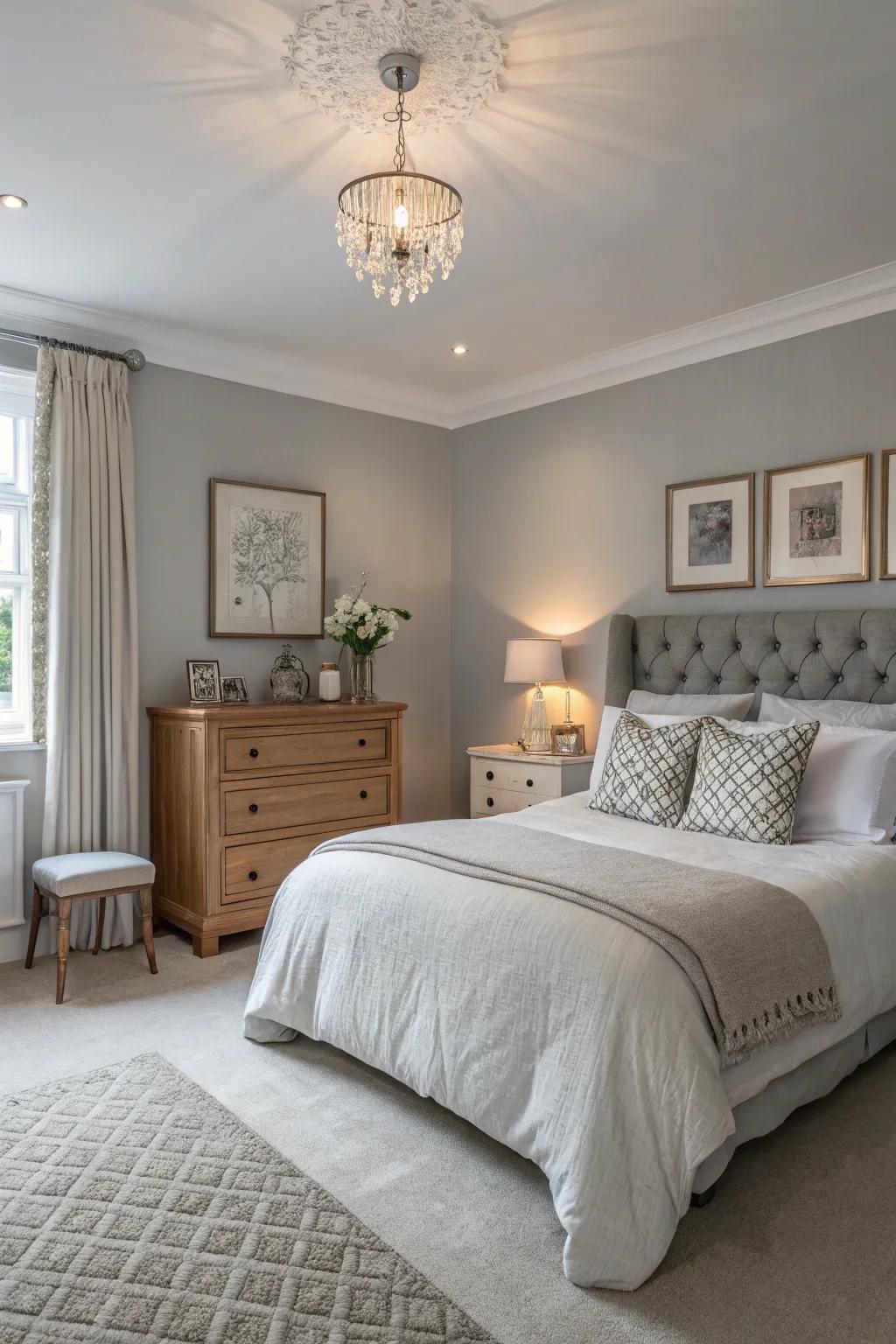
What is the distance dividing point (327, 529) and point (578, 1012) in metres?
3.35

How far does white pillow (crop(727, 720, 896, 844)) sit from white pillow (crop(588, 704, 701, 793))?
569 mm

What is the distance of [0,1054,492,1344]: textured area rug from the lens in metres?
1.73

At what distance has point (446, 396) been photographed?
524cm

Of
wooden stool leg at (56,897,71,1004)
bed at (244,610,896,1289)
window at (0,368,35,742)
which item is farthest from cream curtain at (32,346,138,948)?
bed at (244,610,896,1289)

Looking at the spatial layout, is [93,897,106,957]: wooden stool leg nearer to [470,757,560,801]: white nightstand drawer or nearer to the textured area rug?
the textured area rug

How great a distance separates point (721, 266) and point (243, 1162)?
10.9 ft

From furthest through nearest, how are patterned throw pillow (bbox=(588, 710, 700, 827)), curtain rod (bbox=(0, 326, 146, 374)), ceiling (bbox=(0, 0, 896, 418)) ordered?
curtain rod (bbox=(0, 326, 146, 374))
patterned throw pillow (bbox=(588, 710, 700, 827))
ceiling (bbox=(0, 0, 896, 418))

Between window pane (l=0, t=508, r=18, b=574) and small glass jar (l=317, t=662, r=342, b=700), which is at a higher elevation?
window pane (l=0, t=508, r=18, b=574)

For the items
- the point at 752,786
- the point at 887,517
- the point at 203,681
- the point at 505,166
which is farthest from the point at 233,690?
the point at 887,517

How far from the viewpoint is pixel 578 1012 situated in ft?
6.61

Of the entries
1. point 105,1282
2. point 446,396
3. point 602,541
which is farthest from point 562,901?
point 446,396

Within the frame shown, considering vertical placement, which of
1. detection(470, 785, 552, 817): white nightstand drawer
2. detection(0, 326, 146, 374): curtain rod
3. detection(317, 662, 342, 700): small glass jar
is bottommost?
detection(470, 785, 552, 817): white nightstand drawer

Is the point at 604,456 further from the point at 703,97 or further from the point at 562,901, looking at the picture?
the point at 562,901

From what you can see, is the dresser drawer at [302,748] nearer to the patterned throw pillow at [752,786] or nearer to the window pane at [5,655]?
the window pane at [5,655]
